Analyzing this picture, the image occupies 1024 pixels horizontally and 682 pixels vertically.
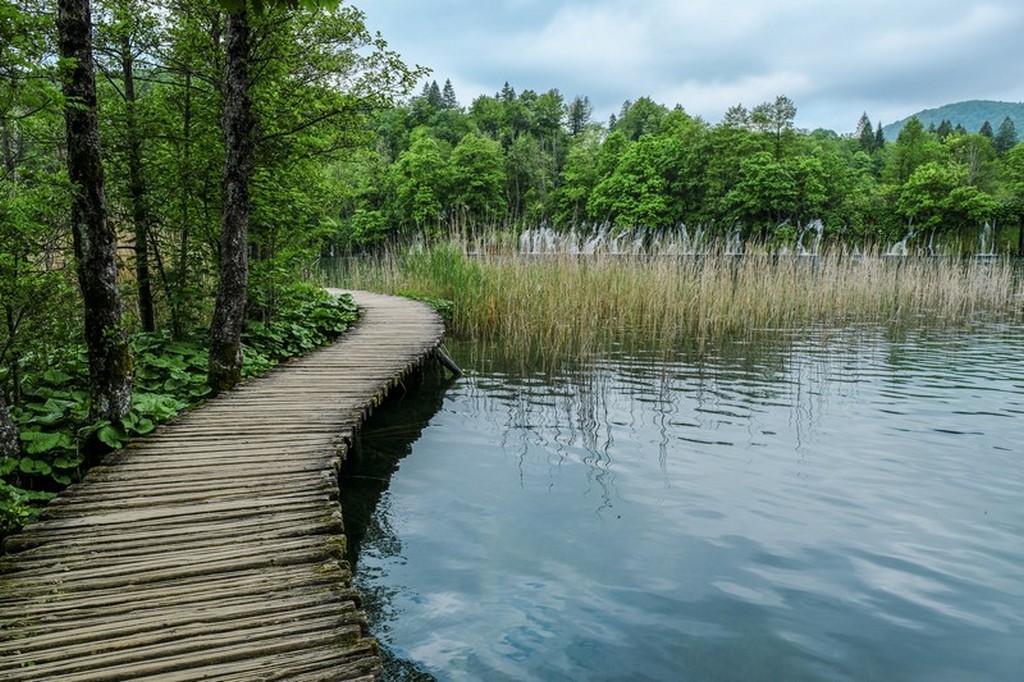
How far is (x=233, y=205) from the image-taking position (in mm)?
6160

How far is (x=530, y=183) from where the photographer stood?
5028 centimetres

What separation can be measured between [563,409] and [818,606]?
14.0ft

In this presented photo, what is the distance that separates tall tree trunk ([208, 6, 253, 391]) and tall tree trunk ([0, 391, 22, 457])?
2487mm

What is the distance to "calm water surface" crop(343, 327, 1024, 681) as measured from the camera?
3256mm

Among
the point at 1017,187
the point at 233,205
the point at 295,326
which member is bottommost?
the point at 295,326

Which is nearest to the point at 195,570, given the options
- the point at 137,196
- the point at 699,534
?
the point at 699,534

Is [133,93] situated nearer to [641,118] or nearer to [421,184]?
[421,184]

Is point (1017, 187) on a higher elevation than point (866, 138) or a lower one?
lower

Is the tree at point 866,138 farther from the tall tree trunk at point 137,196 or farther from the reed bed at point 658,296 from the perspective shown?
the tall tree trunk at point 137,196

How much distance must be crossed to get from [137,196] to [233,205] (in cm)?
161

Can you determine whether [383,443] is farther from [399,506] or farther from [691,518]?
[691,518]

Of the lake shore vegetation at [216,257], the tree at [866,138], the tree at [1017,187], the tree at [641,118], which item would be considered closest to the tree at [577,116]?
the tree at [641,118]

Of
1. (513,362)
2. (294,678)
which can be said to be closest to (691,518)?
(294,678)

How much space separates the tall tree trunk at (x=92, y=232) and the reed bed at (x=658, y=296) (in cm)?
684
